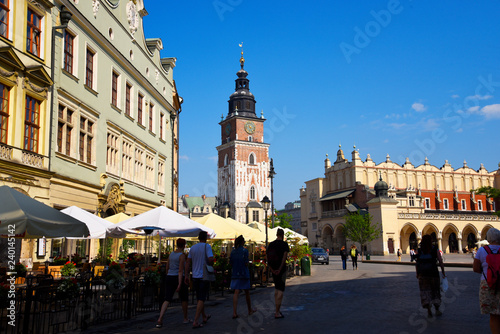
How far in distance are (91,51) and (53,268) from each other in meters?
11.2

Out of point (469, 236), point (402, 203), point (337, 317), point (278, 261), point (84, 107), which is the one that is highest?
point (84, 107)

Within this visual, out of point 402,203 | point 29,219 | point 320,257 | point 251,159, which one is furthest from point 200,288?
point 251,159

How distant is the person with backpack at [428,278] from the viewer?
10289 millimetres

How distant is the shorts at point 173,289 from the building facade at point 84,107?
25.5 feet

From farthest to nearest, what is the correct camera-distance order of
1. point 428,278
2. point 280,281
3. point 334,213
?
1. point 334,213
2. point 280,281
3. point 428,278

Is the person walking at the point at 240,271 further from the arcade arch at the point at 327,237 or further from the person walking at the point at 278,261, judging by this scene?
the arcade arch at the point at 327,237

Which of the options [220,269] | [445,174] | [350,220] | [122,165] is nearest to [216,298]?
[220,269]

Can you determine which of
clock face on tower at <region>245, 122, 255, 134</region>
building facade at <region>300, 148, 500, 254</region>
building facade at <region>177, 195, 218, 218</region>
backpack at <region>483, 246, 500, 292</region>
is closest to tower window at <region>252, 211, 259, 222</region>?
building facade at <region>300, 148, 500, 254</region>

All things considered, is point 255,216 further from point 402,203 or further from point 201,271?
point 201,271

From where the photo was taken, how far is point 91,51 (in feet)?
71.9

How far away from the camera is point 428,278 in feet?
34.0

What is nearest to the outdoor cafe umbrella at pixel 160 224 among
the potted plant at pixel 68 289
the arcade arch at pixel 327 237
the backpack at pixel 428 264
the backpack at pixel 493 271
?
the potted plant at pixel 68 289

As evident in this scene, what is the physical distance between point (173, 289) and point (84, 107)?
13.1 metres

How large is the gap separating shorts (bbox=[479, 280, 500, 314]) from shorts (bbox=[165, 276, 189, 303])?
18.4 feet
